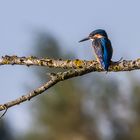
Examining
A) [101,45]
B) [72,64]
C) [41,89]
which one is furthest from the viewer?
[101,45]

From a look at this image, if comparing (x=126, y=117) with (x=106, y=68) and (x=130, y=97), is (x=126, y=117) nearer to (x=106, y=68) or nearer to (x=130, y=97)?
(x=130, y=97)

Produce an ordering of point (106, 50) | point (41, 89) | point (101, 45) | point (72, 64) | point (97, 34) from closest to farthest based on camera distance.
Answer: point (41, 89)
point (72, 64)
point (106, 50)
point (101, 45)
point (97, 34)

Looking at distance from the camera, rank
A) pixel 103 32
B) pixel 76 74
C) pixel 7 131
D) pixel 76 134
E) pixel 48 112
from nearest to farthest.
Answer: pixel 76 74 → pixel 103 32 → pixel 76 134 → pixel 48 112 → pixel 7 131

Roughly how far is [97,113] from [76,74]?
46.1 meters

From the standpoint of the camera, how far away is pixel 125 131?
56.5 meters

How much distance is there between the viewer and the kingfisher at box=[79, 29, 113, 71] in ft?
45.6

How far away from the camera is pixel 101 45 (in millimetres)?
14758

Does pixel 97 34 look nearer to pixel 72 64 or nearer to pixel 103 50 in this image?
pixel 103 50

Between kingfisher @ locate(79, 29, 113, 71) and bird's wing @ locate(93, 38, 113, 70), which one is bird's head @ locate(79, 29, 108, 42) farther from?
bird's wing @ locate(93, 38, 113, 70)

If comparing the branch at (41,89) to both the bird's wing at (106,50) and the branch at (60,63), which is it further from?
the bird's wing at (106,50)

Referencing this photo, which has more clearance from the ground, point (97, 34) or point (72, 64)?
point (97, 34)

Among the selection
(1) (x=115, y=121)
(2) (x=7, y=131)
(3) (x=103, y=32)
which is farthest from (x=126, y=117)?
(3) (x=103, y=32)

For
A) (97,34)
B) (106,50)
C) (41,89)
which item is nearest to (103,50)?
(106,50)

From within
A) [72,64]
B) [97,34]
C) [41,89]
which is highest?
[97,34]
